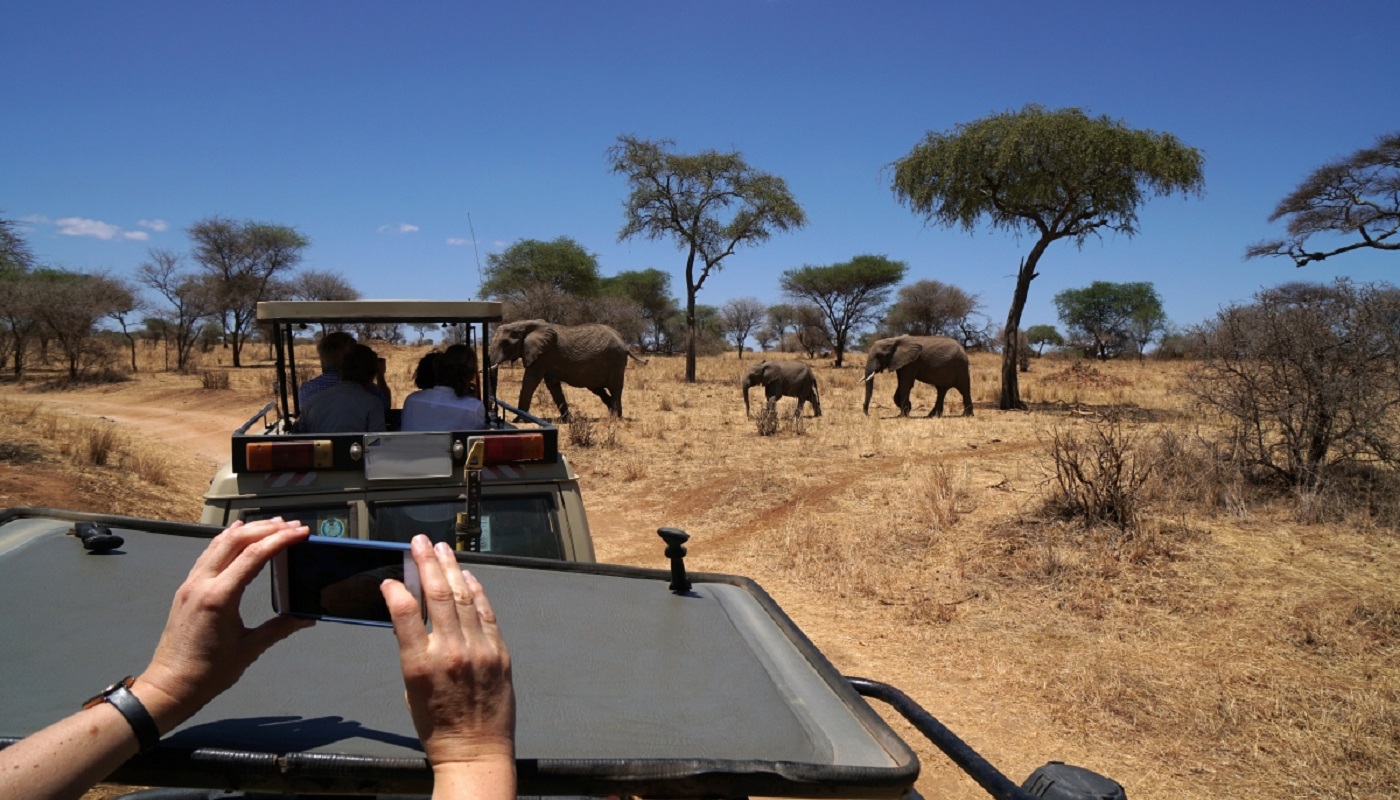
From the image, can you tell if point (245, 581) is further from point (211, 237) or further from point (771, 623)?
point (211, 237)

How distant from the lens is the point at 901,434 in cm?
1422

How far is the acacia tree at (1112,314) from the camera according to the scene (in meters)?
51.6

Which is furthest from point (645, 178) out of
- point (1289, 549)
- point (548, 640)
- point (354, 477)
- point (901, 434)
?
point (548, 640)

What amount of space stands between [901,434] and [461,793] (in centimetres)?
1368

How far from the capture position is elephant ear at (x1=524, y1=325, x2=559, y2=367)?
1611 centimetres

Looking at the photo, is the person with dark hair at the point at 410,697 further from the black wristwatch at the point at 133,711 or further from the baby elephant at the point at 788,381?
the baby elephant at the point at 788,381

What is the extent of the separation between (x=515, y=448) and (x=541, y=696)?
221 cm

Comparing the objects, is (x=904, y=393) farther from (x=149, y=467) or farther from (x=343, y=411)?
(x=343, y=411)

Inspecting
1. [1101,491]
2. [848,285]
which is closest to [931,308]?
[848,285]

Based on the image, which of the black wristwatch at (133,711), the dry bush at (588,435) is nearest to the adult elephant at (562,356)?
the dry bush at (588,435)

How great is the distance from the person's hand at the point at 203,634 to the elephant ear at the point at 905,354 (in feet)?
60.4

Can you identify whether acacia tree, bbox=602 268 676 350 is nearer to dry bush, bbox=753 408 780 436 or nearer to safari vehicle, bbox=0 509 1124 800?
dry bush, bbox=753 408 780 436

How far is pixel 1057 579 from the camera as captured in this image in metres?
6.41

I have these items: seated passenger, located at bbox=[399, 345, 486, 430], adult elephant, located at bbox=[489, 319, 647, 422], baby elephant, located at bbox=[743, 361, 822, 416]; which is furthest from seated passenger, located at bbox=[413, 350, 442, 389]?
baby elephant, located at bbox=[743, 361, 822, 416]
